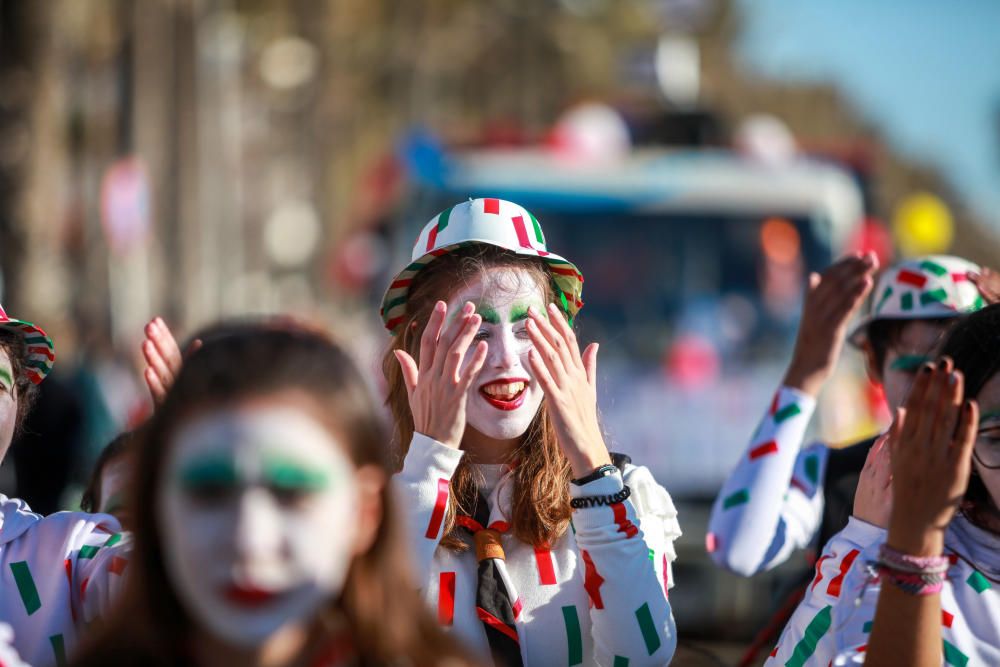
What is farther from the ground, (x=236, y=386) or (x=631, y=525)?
(x=236, y=386)

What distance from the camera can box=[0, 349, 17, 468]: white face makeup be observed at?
284cm

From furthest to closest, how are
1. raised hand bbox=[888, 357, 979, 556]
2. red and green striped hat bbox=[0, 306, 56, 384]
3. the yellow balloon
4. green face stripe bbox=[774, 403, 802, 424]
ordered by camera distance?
the yellow balloon, green face stripe bbox=[774, 403, 802, 424], red and green striped hat bbox=[0, 306, 56, 384], raised hand bbox=[888, 357, 979, 556]


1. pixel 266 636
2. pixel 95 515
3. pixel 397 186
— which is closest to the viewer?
pixel 266 636

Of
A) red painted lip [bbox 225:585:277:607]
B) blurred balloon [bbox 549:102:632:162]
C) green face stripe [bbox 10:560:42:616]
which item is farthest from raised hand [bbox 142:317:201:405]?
blurred balloon [bbox 549:102:632:162]

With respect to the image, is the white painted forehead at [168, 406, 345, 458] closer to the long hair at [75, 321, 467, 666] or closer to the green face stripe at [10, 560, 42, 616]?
the long hair at [75, 321, 467, 666]

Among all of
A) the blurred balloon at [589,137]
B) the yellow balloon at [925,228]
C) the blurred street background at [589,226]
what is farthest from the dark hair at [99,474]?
the yellow balloon at [925,228]

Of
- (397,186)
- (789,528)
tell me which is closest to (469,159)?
(397,186)

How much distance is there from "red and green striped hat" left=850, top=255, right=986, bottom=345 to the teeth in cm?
137

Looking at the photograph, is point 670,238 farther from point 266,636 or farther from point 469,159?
point 266,636

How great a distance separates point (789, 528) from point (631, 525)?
48.5 inches

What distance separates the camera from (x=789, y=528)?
151 inches

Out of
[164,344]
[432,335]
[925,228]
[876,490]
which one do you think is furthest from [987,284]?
[925,228]

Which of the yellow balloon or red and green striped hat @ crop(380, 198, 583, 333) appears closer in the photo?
red and green striped hat @ crop(380, 198, 583, 333)

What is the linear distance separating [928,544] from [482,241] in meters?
1.27
